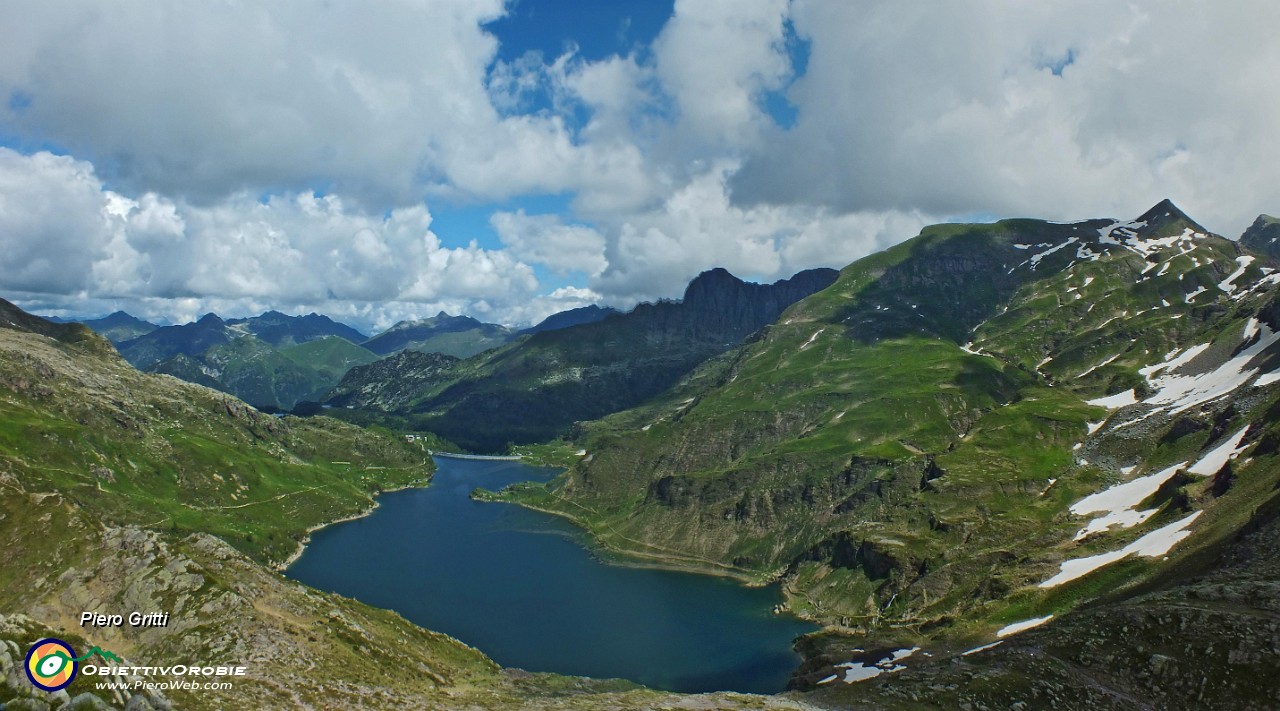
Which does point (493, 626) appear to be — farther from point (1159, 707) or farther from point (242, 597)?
point (1159, 707)

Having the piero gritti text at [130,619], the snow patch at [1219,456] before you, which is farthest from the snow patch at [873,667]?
the piero gritti text at [130,619]

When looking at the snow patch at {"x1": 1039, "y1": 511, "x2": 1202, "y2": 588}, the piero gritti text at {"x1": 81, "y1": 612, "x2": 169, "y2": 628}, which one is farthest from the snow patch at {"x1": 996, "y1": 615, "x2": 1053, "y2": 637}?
the piero gritti text at {"x1": 81, "y1": 612, "x2": 169, "y2": 628}

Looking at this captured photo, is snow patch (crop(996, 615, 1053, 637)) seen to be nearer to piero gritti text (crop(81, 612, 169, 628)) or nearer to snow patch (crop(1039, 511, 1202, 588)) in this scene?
snow patch (crop(1039, 511, 1202, 588))

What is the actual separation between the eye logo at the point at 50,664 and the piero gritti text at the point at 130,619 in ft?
194

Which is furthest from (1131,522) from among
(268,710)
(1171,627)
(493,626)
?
(268,710)

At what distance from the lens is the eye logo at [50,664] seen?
32188 mm

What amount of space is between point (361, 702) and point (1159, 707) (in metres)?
70.9

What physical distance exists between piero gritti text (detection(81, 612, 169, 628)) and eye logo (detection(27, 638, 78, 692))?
5902 centimetres

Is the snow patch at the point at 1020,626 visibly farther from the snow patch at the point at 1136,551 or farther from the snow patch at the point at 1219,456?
the snow patch at the point at 1219,456

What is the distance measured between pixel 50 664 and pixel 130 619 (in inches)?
2450

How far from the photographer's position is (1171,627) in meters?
73.2

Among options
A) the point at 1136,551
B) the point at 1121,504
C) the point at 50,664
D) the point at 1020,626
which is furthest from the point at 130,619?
the point at 1121,504

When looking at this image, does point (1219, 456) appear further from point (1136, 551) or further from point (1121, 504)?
point (1136, 551)

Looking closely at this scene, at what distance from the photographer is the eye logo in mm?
32188
